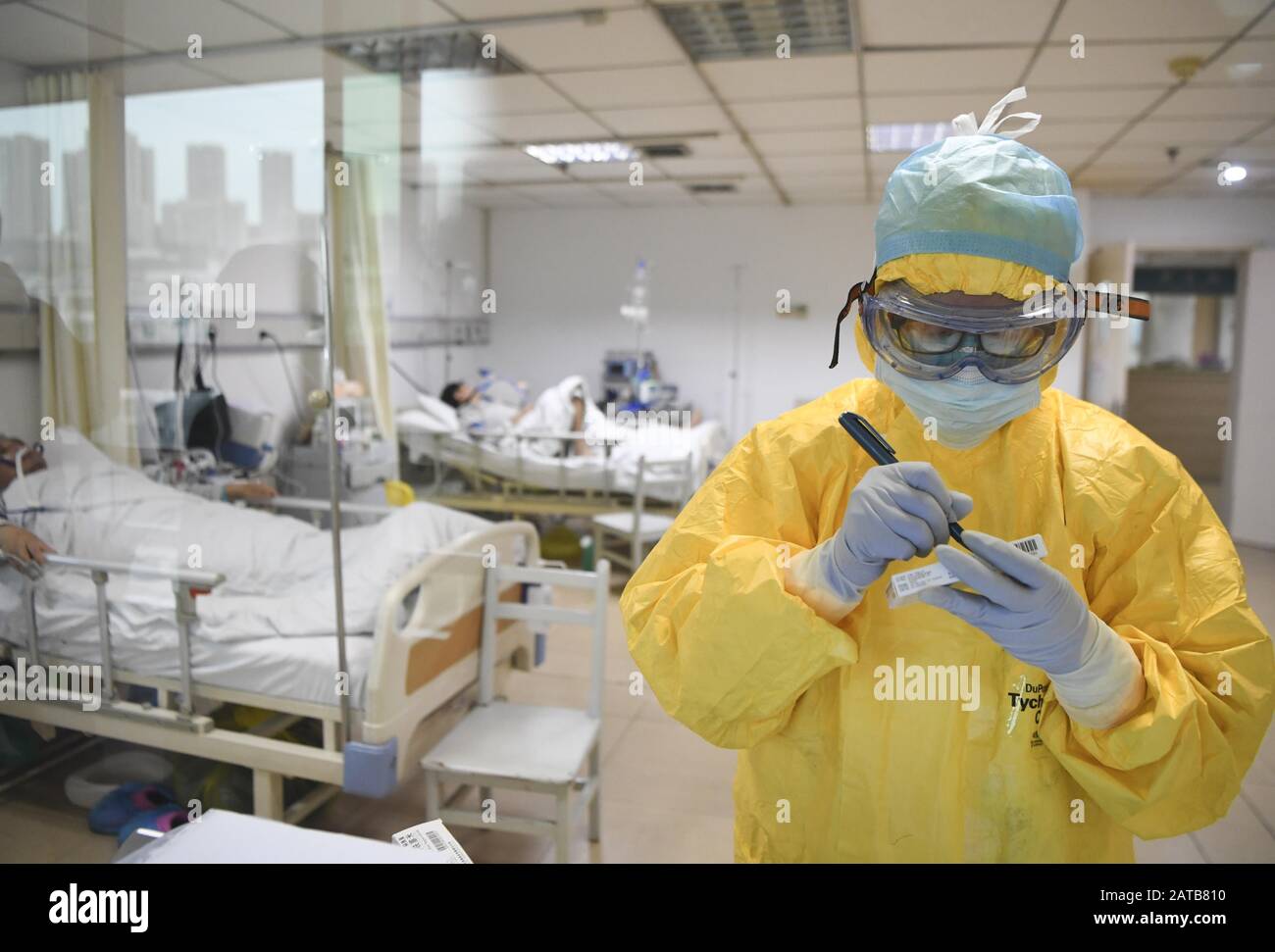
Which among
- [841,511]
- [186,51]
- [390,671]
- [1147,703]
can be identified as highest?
[186,51]

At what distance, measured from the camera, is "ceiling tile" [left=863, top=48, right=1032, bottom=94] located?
2.56 metres

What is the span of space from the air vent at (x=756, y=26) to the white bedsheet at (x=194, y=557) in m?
1.61

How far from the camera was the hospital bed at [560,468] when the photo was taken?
11.7 feet

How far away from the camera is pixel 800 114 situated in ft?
10.9

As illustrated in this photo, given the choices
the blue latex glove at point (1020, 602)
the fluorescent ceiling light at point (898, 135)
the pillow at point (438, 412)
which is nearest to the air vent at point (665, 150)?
the fluorescent ceiling light at point (898, 135)

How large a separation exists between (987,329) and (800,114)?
2.77 meters

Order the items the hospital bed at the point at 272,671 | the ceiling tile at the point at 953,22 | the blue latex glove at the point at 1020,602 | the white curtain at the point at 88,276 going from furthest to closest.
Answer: the ceiling tile at the point at 953,22 < the hospital bed at the point at 272,671 < the white curtain at the point at 88,276 < the blue latex glove at the point at 1020,602

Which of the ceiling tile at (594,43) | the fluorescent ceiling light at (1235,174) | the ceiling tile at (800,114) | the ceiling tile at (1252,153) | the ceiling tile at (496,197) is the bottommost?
the fluorescent ceiling light at (1235,174)

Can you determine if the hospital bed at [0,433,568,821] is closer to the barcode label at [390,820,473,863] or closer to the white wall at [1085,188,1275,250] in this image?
the barcode label at [390,820,473,863]

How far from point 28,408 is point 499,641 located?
130cm

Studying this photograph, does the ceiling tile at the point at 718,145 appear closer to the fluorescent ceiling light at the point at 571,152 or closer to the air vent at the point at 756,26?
the fluorescent ceiling light at the point at 571,152
